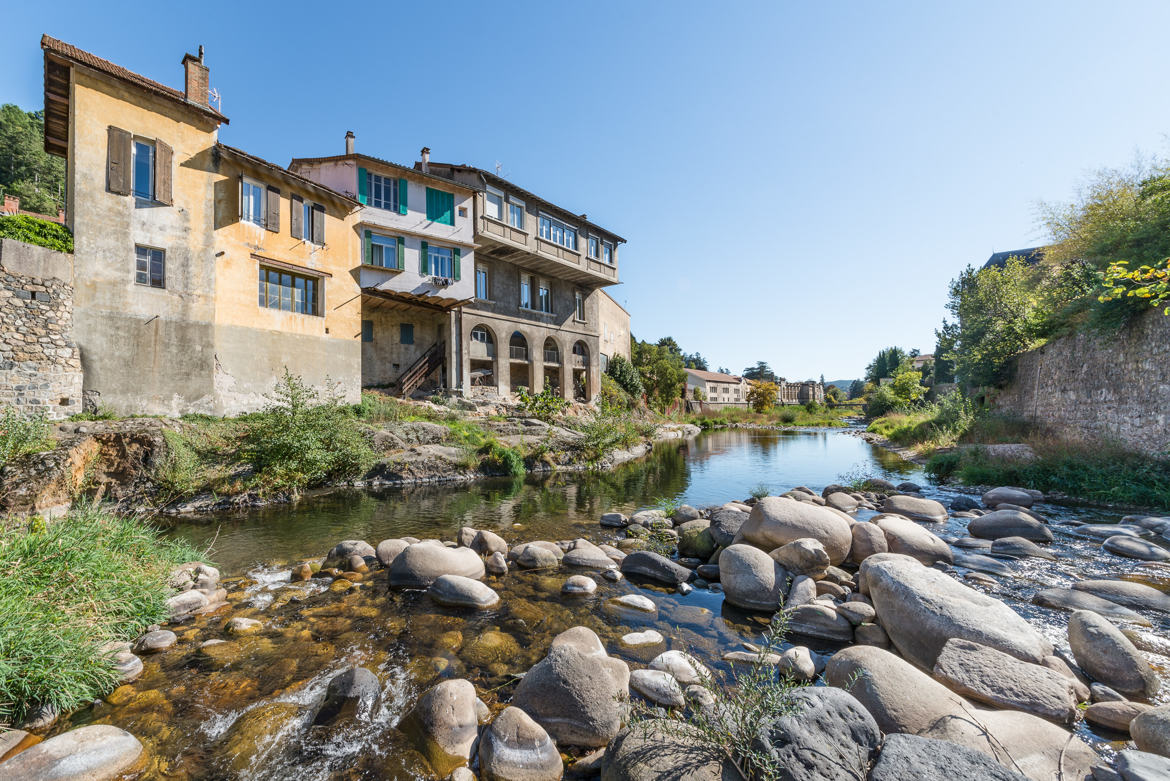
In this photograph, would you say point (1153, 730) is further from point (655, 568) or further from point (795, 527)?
point (655, 568)

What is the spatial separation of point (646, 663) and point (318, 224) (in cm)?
2037

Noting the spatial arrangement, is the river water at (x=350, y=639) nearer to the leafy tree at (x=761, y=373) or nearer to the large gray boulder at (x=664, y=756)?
the large gray boulder at (x=664, y=756)

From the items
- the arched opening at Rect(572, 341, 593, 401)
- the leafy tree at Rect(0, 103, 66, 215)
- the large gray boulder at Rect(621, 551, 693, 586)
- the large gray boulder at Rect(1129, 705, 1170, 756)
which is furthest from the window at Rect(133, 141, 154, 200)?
the leafy tree at Rect(0, 103, 66, 215)

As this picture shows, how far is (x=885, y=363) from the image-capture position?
71.0 metres

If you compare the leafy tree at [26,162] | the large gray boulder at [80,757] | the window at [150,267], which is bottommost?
the large gray boulder at [80,757]

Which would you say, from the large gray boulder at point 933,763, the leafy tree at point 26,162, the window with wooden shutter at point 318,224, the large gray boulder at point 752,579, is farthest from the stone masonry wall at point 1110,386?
the leafy tree at point 26,162

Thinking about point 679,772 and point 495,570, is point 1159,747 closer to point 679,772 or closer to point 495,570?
point 679,772

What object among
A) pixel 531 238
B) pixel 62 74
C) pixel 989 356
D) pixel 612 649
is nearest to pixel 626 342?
pixel 531 238

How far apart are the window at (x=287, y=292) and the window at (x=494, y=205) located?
9588 millimetres

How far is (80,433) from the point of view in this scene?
10.8 metres

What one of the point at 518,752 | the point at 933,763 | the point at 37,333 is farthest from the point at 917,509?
the point at 37,333

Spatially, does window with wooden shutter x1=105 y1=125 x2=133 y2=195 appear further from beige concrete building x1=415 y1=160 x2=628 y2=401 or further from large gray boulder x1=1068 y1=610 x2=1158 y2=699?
large gray boulder x1=1068 y1=610 x2=1158 y2=699

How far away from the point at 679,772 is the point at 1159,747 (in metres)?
3.01

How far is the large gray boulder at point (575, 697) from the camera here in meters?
3.22
